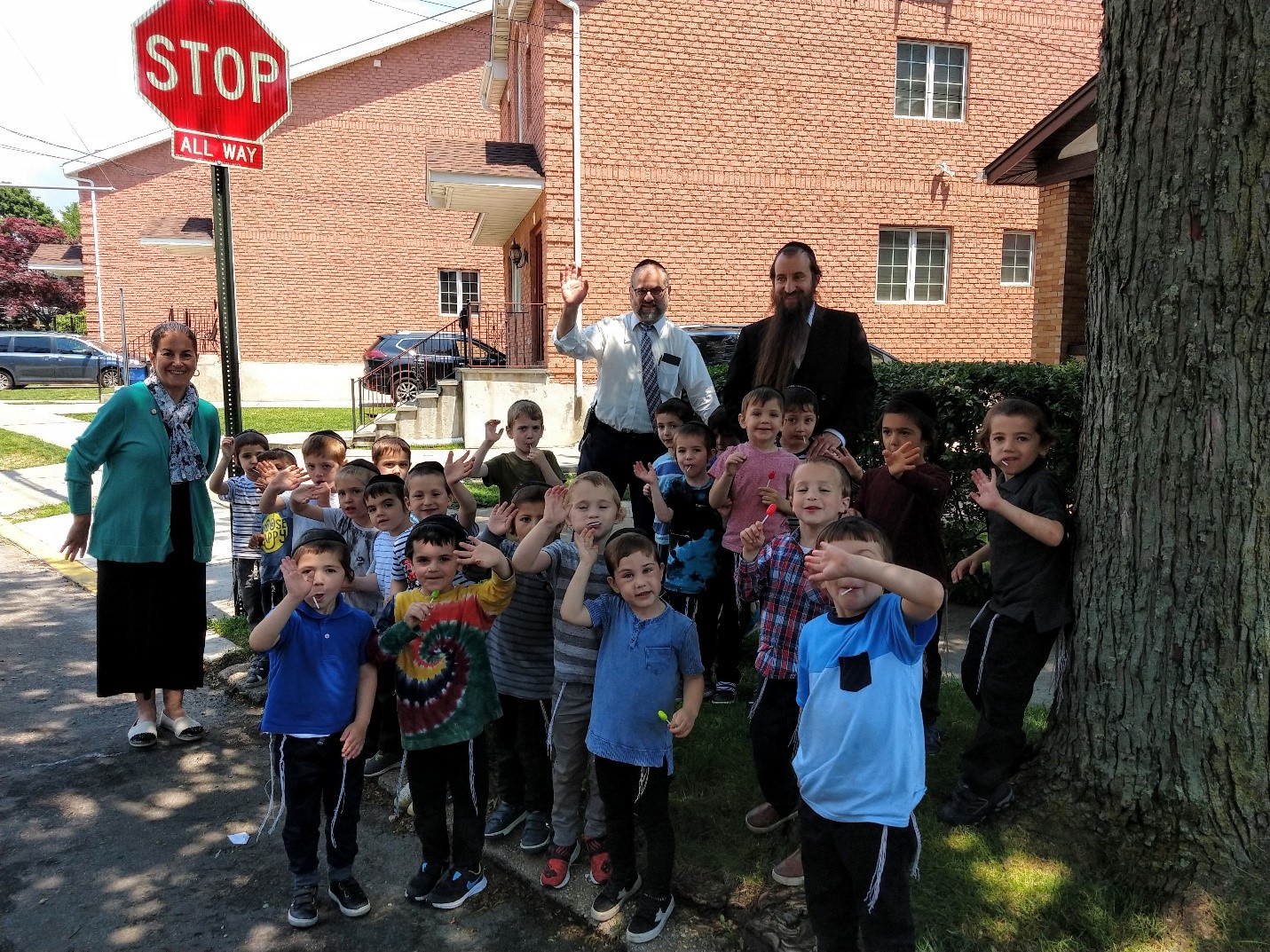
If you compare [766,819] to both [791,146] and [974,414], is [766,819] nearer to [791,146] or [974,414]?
[974,414]

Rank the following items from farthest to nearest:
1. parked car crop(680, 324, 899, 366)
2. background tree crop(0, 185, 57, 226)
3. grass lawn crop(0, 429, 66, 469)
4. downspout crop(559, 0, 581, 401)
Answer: background tree crop(0, 185, 57, 226), downspout crop(559, 0, 581, 401), grass lawn crop(0, 429, 66, 469), parked car crop(680, 324, 899, 366)

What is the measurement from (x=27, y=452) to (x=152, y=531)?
39.9ft

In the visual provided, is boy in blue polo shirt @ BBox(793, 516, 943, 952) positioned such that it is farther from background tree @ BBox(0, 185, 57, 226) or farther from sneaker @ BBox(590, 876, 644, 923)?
background tree @ BBox(0, 185, 57, 226)

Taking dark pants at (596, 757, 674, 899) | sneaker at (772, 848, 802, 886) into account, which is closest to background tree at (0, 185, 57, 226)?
dark pants at (596, 757, 674, 899)

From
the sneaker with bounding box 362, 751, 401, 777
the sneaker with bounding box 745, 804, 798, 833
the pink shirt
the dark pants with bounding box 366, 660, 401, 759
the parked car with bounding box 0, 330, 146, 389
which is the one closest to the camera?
the sneaker with bounding box 745, 804, 798, 833

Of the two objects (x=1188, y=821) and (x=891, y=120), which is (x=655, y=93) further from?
(x=1188, y=821)

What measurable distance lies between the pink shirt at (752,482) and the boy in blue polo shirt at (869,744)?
4.83ft

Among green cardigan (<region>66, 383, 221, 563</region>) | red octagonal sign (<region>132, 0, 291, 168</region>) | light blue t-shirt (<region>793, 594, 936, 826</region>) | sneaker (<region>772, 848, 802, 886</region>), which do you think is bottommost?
sneaker (<region>772, 848, 802, 886</region>)

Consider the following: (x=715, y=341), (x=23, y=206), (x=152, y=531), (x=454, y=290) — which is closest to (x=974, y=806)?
(x=152, y=531)

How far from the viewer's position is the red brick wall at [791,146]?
14320mm

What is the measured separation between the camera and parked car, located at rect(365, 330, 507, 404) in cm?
1872

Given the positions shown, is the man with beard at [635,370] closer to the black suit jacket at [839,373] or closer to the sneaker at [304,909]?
the black suit jacket at [839,373]

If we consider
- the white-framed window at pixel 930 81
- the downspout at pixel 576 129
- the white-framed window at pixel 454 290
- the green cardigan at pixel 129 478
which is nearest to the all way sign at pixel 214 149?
the green cardigan at pixel 129 478

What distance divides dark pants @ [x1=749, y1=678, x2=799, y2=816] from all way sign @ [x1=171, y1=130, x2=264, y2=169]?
4.52 metres
